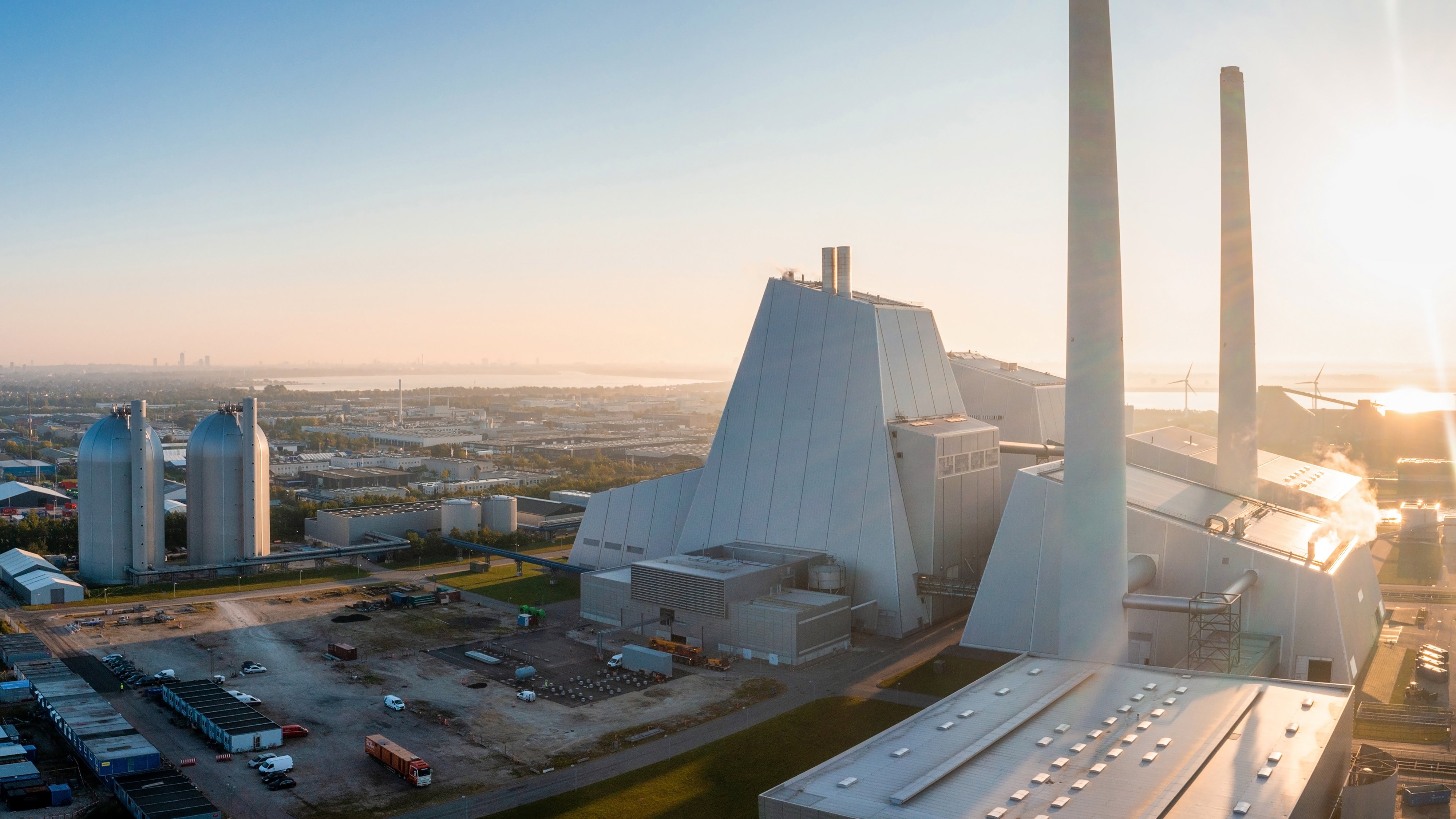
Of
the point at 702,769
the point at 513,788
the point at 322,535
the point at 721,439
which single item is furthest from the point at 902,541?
the point at 322,535

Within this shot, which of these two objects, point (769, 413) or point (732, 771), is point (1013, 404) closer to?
point (769, 413)

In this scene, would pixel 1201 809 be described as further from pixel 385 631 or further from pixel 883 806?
pixel 385 631

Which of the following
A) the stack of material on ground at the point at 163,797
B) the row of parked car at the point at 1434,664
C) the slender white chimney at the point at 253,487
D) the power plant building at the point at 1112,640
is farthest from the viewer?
the slender white chimney at the point at 253,487

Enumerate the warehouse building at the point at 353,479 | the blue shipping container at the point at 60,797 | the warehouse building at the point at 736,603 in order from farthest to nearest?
the warehouse building at the point at 353,479 → the warehouse building at the point at 736,603 → the blue shipping container at the point at 60,797

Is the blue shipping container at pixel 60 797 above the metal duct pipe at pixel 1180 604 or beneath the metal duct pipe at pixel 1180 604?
beneath

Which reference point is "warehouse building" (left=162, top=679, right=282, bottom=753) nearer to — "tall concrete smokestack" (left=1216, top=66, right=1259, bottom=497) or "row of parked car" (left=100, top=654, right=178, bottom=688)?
"row of parked car" (left=100, top=654, right=178, bottom=688)

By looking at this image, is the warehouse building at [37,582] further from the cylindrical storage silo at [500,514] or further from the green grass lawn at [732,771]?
the green grass lawn at [732,771]

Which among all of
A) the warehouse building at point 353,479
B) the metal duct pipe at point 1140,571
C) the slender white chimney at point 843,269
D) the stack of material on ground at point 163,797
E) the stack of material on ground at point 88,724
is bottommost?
the stack of material on ground at point 163,797

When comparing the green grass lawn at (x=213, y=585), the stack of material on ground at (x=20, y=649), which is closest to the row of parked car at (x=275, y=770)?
the stack of material on ground at (x=20, y=649)
